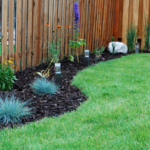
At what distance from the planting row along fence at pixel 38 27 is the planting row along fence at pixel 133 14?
1.52m

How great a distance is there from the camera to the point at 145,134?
8.38ft

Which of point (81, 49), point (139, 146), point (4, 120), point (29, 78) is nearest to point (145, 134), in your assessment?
point (139, 146)

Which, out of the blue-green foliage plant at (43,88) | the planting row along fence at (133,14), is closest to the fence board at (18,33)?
the blue-green foliage plant at (43,88)

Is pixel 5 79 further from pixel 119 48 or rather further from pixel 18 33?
pixel 119 48

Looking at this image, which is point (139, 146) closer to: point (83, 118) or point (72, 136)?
point (72, 136)

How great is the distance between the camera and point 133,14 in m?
8.98

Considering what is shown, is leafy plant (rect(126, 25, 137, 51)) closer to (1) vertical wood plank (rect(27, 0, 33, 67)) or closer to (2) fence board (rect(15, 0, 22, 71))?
(1) vertical wood plank (rect(27, 0, 33, 67))

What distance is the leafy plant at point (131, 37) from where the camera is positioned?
8539 mm

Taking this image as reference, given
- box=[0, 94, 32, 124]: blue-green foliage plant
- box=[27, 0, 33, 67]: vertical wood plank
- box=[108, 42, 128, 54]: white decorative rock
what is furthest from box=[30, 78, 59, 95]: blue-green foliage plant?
box=[108, 42, 128, 54]: white decorative rock

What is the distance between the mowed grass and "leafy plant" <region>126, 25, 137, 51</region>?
4460 mm

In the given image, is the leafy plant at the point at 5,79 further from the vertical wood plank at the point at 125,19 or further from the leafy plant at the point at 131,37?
the vertical wood plank at the point at 125,19

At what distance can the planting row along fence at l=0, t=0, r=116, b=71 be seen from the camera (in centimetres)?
469

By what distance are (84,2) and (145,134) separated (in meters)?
5.34

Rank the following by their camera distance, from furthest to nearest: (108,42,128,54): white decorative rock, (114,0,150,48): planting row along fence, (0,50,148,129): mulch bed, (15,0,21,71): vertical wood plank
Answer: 1. (114,0,150,48): planting row along fence
2. (108,42,128,54): white decorative rock
3. (15,0,21,71): vertical wood plank
4. (0,50,148,129): mulch bed
